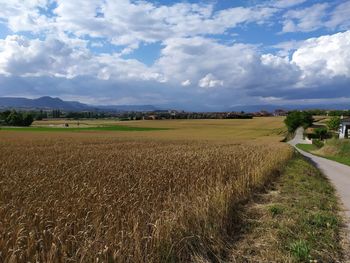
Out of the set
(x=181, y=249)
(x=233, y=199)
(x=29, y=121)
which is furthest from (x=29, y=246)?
(x=29, y=121)

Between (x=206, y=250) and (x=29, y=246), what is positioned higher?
(x=29, y=246)

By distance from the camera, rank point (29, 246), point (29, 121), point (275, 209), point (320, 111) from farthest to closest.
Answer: point (320, 111) → point (29, 121) → point (275, 209) → point (29, 246)

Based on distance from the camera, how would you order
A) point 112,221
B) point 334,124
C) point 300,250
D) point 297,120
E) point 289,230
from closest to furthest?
point 112,221, point 300,250, point 289,230, point 334,124, point 297,120

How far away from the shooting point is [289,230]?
24.3 feet

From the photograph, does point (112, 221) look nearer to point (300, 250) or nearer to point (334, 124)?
point (300, 250)

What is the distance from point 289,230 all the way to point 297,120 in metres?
117

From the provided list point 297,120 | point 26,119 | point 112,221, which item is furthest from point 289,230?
point 26,119

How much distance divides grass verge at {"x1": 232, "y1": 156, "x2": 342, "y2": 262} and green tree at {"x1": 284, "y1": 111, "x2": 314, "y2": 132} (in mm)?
104360

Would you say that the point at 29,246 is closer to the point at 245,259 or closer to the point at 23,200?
the point at 23,200

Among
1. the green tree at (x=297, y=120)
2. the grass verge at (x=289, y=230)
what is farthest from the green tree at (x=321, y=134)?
the grass verge at (x=289, y=230)

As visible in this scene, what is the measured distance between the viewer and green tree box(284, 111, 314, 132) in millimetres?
113875

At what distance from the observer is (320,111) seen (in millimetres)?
181875

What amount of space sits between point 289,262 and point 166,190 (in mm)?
3983

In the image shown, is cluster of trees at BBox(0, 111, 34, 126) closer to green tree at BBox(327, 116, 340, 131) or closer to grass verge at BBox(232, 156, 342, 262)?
green tree at BBox(327, 116, 340, 131)
